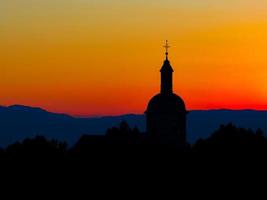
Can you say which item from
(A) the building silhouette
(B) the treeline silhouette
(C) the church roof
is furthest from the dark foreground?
(C) the church roof

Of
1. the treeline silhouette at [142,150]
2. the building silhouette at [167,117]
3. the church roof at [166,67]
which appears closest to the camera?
the treeline silhouette at [142,150]

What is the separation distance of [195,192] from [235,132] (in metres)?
8.64

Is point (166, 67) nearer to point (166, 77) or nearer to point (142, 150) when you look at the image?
point (166, 77)

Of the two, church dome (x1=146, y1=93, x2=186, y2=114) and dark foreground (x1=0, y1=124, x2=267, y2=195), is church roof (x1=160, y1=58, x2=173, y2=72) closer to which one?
church dome (x1=146, y1=93, x2=186, y2=114)

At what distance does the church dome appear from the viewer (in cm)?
9788

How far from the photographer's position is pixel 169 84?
99.5 metres

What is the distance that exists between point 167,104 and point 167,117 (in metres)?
1.27

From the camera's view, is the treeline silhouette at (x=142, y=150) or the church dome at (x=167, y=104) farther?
the church dome at (x=167, y=104)

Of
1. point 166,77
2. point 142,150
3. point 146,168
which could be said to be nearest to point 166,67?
point 166,77

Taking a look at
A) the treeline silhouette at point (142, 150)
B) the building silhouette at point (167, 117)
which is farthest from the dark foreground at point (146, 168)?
the building silhouette at point (167, 117)

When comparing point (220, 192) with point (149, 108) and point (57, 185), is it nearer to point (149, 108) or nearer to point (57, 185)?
point (57, 185)

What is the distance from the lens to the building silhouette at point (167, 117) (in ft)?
321

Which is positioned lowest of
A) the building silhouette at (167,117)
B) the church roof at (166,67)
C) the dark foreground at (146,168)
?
the dark foreground at (146,168)

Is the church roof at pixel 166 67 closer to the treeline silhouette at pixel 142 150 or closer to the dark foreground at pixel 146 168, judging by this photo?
the treeline silhouette at pixel 142 150
